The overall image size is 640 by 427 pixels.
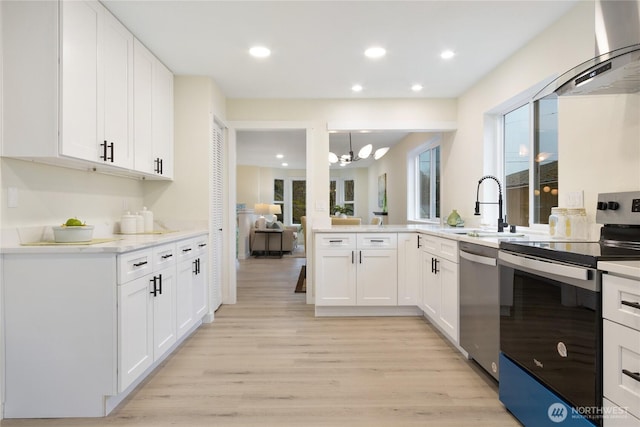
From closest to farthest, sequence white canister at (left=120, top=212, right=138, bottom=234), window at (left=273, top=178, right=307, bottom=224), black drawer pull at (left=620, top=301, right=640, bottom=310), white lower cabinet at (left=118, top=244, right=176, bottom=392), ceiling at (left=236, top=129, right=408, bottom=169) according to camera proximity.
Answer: black drawer pull at (left=620, top=301, right=640, bottom=310) < white lower cabinet at (left=118, top=244, right=176, bottom=392) < white canister at (left=120, top=212, right=138, bottom=234) < ceiling at (left=236, top=129, right=408, bottom=169) < window at (left=273, top=178, right=307, bottom=224)

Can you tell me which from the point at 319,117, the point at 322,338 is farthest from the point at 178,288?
the point at 319,117

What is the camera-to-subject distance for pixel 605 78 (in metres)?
1.70

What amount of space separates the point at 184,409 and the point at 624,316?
2074 mm

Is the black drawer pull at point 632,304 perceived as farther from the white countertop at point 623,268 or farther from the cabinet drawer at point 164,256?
the cabinet drawer at point 164,256

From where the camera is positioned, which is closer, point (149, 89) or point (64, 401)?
point (64, 401)

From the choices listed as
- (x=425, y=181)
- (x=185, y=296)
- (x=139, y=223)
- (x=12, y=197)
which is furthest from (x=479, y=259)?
(x=425, y=181)

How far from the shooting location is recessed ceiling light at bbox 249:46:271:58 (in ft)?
9.70

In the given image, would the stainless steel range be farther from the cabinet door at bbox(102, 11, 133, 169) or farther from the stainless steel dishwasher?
the cabinet door at bbox(102, 11, 133, 169)

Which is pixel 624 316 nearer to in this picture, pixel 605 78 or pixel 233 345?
pixel 605 78

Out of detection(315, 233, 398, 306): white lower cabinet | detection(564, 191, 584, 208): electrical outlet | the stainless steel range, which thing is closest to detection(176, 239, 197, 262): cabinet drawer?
detection(315, 233, 398, 306): white lower cabinet

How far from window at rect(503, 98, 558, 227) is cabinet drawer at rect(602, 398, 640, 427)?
1723 mm

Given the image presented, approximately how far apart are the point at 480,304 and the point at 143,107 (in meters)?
2.89

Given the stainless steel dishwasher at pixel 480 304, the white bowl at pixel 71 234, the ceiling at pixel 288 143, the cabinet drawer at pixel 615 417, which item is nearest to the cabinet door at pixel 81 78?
the white bowl at pixel 71 234

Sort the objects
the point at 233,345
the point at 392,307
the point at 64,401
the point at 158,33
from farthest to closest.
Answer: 1. the point at 392,307
2. the point at 233,345
3. the point at 158,33
4. the point at 64,401
